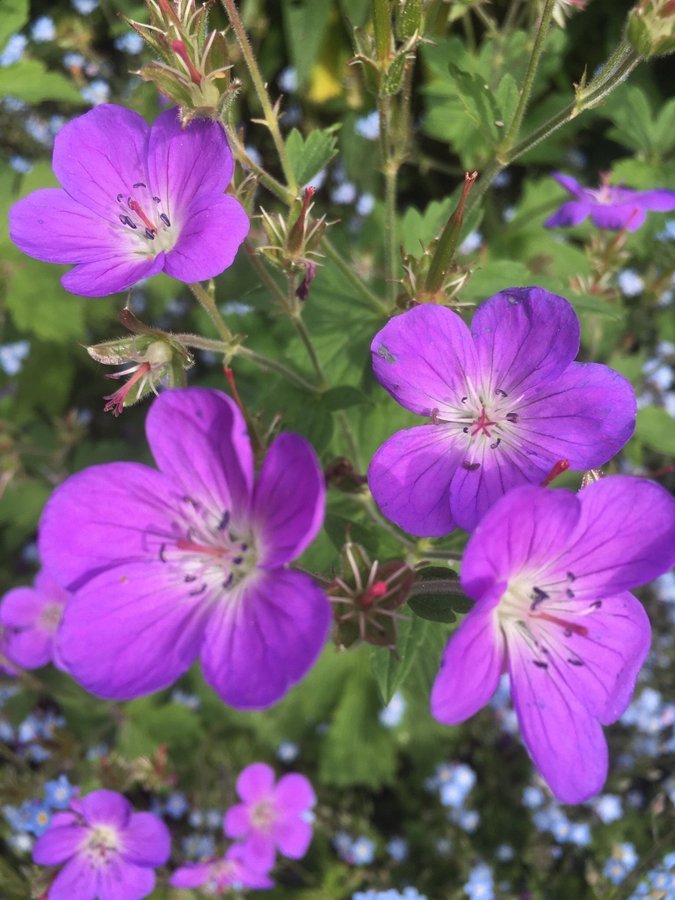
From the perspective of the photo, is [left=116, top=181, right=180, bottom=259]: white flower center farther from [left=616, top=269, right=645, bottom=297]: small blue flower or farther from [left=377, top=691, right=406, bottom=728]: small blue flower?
[left=616, top=269, right=645, bottom=297]: small blue flower

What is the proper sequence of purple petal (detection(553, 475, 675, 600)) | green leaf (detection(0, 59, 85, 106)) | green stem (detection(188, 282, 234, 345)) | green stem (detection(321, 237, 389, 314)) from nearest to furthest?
purple petal (detection(553, 475, 675, 600)) < green stem (detection(188, 282, 234, 345)) < green stem (detection(321, 237, 389, 314)) < green leaf (detection(0, 59, 85, 106))

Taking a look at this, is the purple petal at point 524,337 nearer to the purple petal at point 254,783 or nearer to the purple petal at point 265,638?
the purple petal at point 265,638

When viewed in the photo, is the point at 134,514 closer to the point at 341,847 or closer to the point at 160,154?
the point at 160,154

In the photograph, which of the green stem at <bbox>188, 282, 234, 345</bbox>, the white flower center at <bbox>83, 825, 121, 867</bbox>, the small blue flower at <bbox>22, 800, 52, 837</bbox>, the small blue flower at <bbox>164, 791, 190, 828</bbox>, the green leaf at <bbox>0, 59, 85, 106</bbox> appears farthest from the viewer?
the small blue flower at <bbox>164, 791, 190, 828</bbox>

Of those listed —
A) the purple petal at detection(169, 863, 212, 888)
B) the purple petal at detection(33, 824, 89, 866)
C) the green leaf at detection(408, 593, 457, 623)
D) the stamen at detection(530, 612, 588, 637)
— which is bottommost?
the purple petal at detection(169, 863, 212, 888)

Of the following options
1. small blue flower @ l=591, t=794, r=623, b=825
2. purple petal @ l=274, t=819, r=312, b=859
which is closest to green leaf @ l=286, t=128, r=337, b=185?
purple petal @ l=274, t=819, r=312, b=859

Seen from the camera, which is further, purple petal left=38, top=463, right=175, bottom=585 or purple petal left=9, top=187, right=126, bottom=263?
purple petal left=9, top=187, right=126, bottom=263

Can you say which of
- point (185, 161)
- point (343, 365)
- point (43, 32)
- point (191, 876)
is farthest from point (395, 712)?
point (43, 32)
